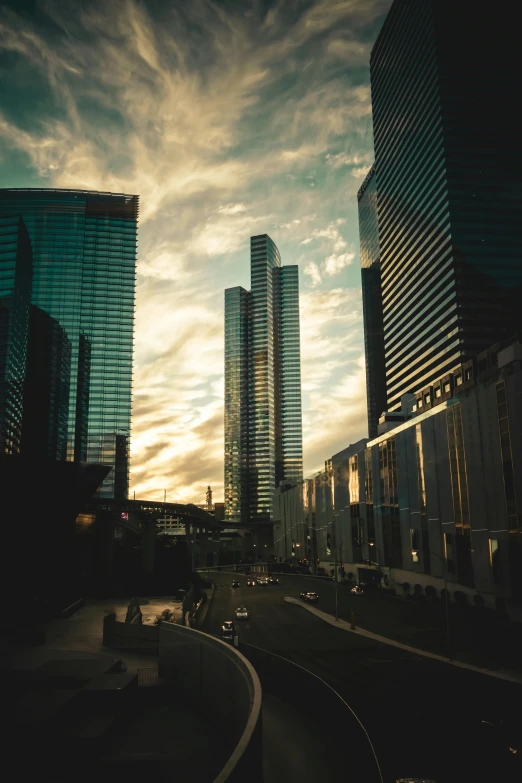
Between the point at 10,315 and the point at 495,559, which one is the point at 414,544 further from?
the point at 10,315

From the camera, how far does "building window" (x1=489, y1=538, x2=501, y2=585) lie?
186ft

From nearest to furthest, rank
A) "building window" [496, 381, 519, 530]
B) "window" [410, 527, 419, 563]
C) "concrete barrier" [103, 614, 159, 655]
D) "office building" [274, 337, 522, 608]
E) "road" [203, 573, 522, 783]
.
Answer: "road" [203, 573, 522, 783]
"concrete barrier" [103, 614, 159, 655]
"building window" [496, 381, 519, 530]
"office building" [274, 337, 522, 608]
"window" [410, 527, 419, 563]

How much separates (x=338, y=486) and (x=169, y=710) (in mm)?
100173

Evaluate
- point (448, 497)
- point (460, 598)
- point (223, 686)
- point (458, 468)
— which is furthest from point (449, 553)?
point (223, 686)

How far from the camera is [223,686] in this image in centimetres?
2369

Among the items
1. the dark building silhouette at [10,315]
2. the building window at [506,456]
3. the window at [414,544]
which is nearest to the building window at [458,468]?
the building window at [506,456]

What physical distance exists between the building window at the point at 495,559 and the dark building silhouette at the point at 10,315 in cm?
16046

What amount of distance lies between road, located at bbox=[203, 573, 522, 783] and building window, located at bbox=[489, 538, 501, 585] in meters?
17.1

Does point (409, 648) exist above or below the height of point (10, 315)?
below

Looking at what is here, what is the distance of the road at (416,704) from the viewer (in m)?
20.0

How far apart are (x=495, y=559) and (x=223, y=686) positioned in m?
41.9

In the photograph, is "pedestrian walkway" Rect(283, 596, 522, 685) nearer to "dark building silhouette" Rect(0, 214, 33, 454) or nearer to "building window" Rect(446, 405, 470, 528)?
"building window" Rect(446, 405, 470, 528)

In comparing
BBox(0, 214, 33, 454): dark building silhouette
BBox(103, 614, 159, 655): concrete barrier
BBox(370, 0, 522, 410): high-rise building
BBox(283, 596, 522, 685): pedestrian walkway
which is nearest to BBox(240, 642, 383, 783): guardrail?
BBox(103, 614, 159, 655): concrete barrier

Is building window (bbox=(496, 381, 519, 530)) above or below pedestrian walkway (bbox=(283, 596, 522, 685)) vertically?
above
